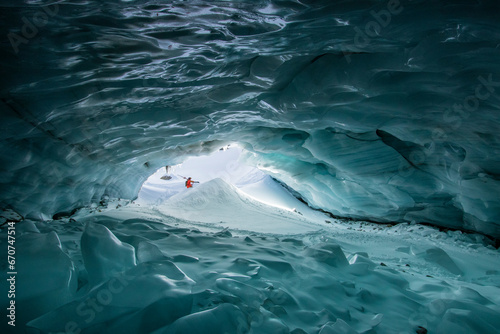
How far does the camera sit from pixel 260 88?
4180 mm

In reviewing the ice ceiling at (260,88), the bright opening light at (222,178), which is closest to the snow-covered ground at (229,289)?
the ice ceiling at (260,88)

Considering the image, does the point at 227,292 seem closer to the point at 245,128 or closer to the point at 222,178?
the point at 245,128

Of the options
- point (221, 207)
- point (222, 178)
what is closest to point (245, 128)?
point (221, 207)

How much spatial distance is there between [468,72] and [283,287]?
325 centimetres

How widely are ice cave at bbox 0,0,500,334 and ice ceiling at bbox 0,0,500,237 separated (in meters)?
0.02

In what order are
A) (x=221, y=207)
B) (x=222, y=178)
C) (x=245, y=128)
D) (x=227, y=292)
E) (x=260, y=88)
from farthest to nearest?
(x=222, y=178), (x=221, y=207), (x=245, y=128), (x=260, y=88), (x=227, y=292)

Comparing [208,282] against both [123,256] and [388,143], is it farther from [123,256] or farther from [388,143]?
[388,143]

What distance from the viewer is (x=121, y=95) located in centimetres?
370

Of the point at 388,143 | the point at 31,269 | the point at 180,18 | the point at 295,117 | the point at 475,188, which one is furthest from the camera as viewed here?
the point at 388,143

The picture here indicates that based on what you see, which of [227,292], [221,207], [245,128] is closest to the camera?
[227,292]

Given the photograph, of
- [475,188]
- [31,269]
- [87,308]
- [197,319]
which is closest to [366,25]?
[197,319]

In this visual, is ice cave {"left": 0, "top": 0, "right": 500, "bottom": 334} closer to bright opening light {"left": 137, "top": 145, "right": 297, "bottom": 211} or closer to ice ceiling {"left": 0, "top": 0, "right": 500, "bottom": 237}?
ice ceiling {"left": 0, "top": 0, "right": 500, "bottom": 237}

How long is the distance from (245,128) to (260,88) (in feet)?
7.89

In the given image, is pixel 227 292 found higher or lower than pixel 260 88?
lower
